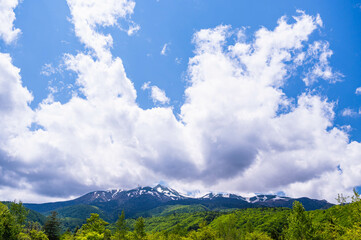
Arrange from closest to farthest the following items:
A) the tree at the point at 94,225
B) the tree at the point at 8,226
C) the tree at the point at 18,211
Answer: the tree at the point at 8,226, the tree at the point at 94,225, the tree at the point at 18,211

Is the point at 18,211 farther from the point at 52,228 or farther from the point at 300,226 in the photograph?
the point at 300,226

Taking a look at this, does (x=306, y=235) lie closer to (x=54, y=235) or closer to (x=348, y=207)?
(x=348, y=207)

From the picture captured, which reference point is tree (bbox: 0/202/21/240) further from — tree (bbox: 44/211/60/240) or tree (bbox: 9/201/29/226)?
tree (bbox: 44/211/60/240)

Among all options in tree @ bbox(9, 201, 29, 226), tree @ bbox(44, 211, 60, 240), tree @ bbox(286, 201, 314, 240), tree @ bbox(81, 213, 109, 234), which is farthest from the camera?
tree @ bbox(44, 211, 60, 240)

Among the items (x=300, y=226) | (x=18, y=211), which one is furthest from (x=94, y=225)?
(x=300, y=226)

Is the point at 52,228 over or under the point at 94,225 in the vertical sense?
under

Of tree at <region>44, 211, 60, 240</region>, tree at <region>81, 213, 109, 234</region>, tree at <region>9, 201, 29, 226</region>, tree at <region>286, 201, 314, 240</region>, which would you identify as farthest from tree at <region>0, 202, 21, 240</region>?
tree at <region>286, 201, 314, 240</region>

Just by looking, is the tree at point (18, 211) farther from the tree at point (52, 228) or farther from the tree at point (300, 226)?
the tree at point (300, 226)

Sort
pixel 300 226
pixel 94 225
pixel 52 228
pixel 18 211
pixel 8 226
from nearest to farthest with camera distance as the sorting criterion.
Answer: pixel 300 226, pixel 8 226, pixel 94 225, pixel 18 211, pixel 52 228

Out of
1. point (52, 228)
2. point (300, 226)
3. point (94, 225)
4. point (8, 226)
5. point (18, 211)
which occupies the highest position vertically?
point (18, 211)

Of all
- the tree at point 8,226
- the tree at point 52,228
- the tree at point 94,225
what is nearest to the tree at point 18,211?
the tree at point 8,226

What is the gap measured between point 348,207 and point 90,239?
4951 centimetres

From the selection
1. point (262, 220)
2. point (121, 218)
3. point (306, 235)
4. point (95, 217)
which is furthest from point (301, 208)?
point (262, 220)

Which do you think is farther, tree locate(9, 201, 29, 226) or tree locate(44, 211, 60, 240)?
tree locate(44, 211, 60, 240)
